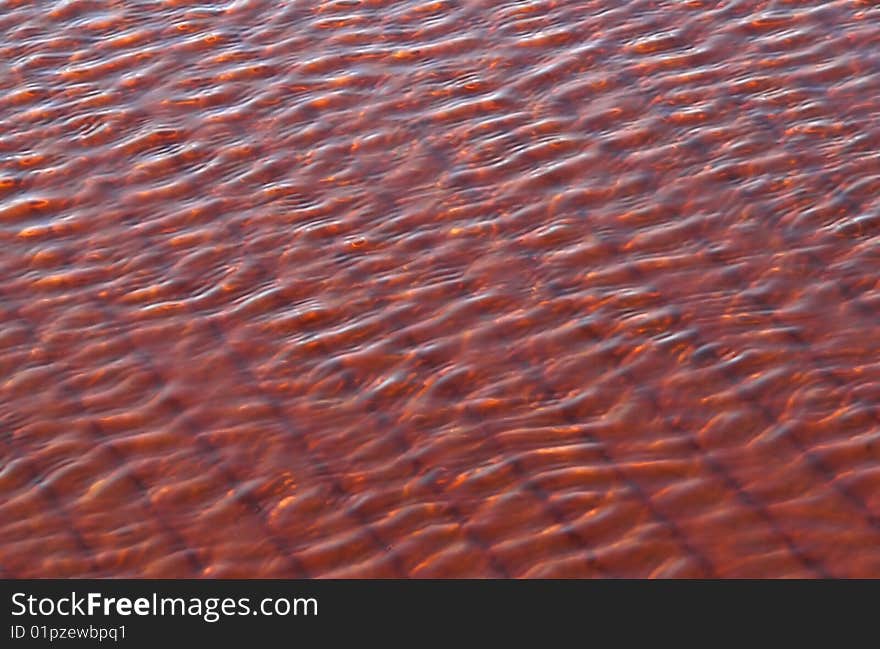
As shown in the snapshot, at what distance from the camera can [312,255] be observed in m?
5.62

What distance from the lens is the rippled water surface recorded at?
14.7 feet

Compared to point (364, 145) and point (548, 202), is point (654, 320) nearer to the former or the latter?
point (548, 202)

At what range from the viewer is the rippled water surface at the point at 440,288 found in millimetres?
4492

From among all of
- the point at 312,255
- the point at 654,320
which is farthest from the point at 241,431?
the point at 654,320

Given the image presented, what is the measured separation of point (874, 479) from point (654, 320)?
1.04 m

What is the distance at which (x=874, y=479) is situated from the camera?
4492mm

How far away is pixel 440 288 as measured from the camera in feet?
17.8

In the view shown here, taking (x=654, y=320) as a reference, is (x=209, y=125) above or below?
above

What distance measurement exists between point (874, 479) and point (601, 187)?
1865mm

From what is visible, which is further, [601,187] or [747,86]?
[747,86]

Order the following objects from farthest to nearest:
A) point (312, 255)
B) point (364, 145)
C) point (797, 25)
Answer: point (797, 25) < point (364, 145) < point (312, 255)

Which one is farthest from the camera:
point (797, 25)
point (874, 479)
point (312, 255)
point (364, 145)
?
point (797, 25)

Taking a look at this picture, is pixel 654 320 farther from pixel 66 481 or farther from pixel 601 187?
pixel 66 481
